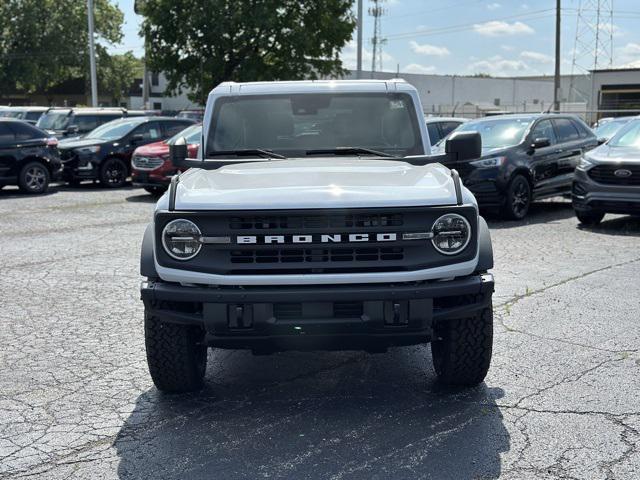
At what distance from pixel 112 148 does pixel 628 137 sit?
11.5 m

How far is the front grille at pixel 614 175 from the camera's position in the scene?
11.4 metres

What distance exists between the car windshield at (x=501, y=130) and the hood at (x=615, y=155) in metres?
1.37

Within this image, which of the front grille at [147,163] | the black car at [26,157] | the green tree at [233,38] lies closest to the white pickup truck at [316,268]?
the front grille at [147,163]

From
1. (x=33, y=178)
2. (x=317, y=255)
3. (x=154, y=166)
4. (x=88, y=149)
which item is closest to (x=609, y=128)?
(x=154, y=166)

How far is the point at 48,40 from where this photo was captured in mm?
64375

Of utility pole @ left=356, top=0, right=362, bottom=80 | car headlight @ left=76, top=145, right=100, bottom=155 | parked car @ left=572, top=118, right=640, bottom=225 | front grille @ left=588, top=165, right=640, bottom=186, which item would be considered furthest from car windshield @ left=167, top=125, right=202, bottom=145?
utility pole @ left=356, top=0, right=362, bottom=80

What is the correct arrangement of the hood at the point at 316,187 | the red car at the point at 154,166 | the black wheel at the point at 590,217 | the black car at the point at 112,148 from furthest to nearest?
the black car at the point at 112,148, the red car at the point at 154,166, the black wheel at the point at 590,217, the hood at the point at 316,187

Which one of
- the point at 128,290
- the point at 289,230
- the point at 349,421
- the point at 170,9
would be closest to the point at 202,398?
the point at 349,421

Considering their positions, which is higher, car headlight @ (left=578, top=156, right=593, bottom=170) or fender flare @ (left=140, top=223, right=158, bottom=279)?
fender flare @ (left=140, top=223, right=158, bottom=279)

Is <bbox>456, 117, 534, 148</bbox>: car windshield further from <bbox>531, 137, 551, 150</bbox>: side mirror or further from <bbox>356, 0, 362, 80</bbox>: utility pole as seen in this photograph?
<bbox>356, 0, 362, 80</bbox>: utility pole

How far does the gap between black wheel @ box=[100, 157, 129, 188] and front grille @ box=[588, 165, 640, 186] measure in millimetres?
11331

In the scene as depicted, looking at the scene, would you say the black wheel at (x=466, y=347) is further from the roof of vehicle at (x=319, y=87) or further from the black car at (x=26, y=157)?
the black car at (x=26, y=157)

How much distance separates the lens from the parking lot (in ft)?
12.7

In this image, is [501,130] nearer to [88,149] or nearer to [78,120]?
[88,149]
